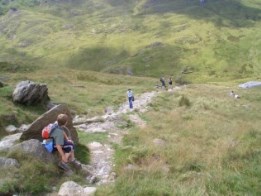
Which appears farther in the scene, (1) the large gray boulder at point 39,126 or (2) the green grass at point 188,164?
(1) the large gray boulder at point 39,126

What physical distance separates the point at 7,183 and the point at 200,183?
19.4 ft

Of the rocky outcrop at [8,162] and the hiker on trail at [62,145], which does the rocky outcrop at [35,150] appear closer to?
the hiker on trail at [62,145]

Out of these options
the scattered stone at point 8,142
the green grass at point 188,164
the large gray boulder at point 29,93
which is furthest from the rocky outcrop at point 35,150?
the large gray boulder at point 29,93

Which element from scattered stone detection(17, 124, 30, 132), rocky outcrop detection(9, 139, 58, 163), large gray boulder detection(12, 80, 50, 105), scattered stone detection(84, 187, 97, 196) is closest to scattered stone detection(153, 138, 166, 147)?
rocky outcrop detection(9, 139, 58, 163)

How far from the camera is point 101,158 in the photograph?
730 inches

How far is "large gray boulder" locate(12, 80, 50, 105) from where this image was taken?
3103 cm

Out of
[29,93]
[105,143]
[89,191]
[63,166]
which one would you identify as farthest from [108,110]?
[89,191]

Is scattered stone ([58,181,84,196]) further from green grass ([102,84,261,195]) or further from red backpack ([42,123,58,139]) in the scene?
red backpack ([42,123,58,139])

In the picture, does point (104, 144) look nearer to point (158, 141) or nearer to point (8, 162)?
point (158, 141)

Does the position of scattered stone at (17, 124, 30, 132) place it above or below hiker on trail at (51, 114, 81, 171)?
below

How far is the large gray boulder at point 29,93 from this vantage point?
31.0 m

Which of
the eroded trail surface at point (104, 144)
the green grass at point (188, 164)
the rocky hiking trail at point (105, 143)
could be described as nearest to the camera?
the green grass at point (188, 164)

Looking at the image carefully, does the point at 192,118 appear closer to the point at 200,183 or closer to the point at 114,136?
the point at 114,136

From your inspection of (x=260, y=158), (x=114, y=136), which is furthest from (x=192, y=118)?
(x=260, y=158)
